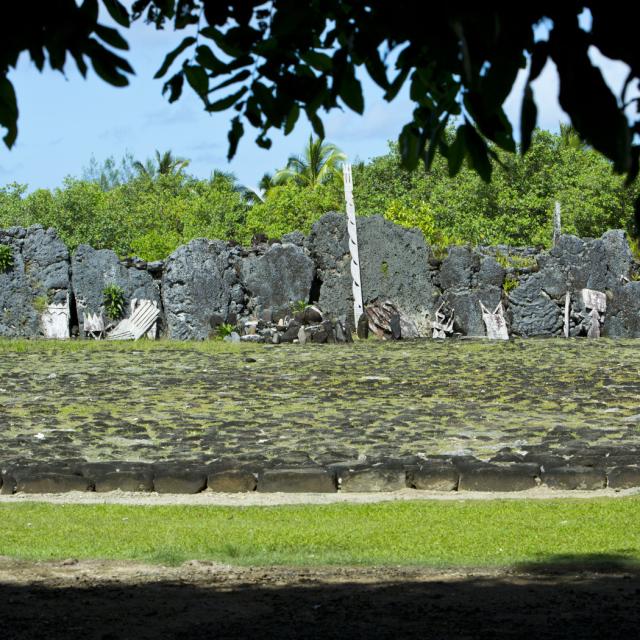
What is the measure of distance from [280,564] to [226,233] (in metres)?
44.8

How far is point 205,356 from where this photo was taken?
23.8m

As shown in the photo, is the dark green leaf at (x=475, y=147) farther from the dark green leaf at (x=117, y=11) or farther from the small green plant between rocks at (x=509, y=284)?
the small green plant between rocks at (x=509, y=284)

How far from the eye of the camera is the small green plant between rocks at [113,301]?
29375mm

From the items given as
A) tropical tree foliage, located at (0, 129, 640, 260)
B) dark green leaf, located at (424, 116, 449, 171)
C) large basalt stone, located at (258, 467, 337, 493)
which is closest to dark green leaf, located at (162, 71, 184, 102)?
dark green leaf, located at (424, 116, 449, 171)

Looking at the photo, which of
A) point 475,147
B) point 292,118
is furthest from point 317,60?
point 475,147

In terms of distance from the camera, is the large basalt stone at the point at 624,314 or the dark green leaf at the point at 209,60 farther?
the large basalt stone at the point at 624,314

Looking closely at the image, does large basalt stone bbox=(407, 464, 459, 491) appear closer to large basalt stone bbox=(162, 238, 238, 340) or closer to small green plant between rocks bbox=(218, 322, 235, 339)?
small green plant between rocks bbox=(218, 322, 235, 339)

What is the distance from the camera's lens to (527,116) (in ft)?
13.1

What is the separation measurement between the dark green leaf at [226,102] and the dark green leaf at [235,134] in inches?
3.2

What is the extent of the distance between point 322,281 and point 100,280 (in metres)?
5.44

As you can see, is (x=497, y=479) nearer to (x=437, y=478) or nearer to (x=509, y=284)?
(x=437, y=478)

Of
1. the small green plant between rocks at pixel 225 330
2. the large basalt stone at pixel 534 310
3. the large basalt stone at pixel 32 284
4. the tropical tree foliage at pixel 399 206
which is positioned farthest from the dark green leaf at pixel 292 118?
the tropical tree foliage at pixel 399 206

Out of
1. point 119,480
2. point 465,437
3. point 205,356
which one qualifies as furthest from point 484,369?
point 119,480

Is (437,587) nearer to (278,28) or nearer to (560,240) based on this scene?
(278,28)
